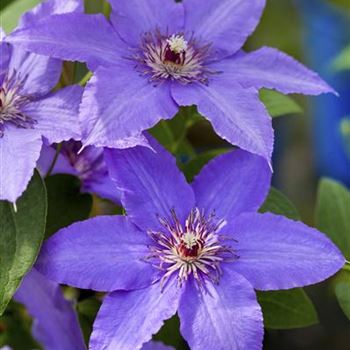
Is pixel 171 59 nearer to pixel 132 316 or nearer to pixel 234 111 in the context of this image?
pixel 234 111

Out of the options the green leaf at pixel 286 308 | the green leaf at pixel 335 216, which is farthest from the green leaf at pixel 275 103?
the green leaf at pixel 286 308

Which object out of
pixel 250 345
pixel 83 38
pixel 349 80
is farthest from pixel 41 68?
pixel 349 80

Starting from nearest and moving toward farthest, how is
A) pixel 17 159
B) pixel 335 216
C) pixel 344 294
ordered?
pixel 17 159 < pixel 344 294 < pixel 335 216

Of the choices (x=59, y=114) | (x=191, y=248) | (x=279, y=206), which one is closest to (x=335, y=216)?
(x=279, y=206)

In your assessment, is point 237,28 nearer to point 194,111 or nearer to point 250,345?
point 194,111

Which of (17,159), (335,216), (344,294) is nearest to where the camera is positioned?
(17,159)

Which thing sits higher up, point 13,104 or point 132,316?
point 13,104
